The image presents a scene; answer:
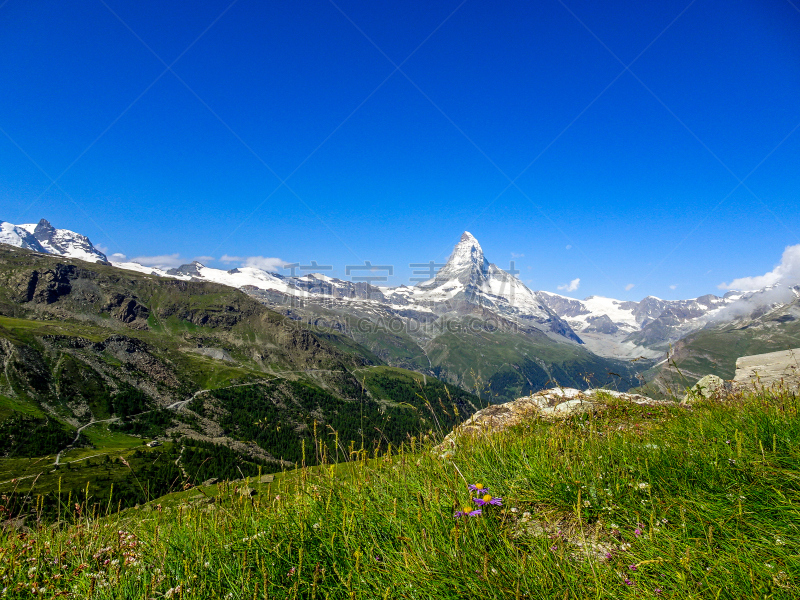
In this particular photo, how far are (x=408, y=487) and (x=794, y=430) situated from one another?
481 cm

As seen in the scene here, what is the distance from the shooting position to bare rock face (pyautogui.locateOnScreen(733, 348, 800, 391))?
10.7m

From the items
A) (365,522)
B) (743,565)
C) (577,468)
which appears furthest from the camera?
(577,468)

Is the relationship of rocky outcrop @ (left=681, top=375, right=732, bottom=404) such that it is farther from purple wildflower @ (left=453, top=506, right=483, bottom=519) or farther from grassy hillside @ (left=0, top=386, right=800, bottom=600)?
purple wildflower @ (left=453, top=506, right=483, bottom=519)

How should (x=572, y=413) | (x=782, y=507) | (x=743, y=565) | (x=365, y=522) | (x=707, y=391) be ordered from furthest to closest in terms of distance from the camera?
(x=707, y=391), (x=572, y=413), (x=365, y=522), (x=782, y=507), (x=743, y=565)

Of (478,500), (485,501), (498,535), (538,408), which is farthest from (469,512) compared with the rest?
(538,408)

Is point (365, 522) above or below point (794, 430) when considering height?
below

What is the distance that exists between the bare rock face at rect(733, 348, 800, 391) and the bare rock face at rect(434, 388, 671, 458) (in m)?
3.25

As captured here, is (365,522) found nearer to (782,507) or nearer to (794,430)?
(782,507)

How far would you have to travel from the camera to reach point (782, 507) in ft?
10.7

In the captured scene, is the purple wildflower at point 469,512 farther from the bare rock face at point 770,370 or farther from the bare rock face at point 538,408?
the bare rock face at point 770,370

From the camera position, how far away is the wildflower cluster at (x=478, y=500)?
3.13 m

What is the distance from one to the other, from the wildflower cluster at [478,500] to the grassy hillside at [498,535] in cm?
9

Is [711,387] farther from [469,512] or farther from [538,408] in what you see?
[469,512]

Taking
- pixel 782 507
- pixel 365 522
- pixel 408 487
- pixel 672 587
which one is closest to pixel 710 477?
pixel 782 507
